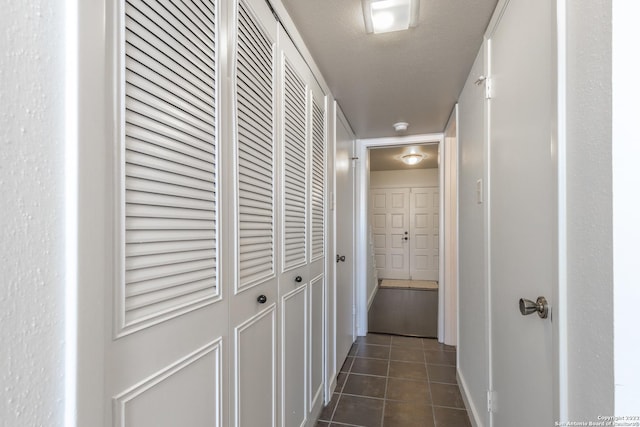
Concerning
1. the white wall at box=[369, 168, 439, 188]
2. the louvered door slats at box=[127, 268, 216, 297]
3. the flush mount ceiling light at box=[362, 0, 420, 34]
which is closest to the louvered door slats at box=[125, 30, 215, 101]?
the louvered door slats at box=[127, 268, 216, 297]

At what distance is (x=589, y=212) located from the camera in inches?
26.5

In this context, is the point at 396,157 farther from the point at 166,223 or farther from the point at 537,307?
the point at 166,223

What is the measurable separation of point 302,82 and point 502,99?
963mm

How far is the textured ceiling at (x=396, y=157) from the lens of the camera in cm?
438

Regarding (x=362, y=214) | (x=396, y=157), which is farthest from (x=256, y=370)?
(x=396, y=157)

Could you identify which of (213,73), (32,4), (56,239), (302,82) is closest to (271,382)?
(56,239)

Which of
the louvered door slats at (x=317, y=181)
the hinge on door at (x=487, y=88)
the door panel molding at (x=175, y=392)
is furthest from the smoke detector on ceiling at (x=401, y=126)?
the door panel molding at (x=175, y=392)

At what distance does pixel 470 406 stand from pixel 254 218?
186 centimetres

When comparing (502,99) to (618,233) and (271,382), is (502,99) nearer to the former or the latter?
(618,233)

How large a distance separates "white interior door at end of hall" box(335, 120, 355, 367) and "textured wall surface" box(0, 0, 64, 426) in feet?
6.56

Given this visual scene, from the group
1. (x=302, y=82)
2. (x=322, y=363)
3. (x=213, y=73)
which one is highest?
(x=302, y=82)

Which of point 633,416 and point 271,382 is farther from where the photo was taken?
point 271,382

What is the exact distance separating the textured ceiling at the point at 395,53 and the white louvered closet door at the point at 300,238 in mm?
168

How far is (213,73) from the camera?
88 centimetres
